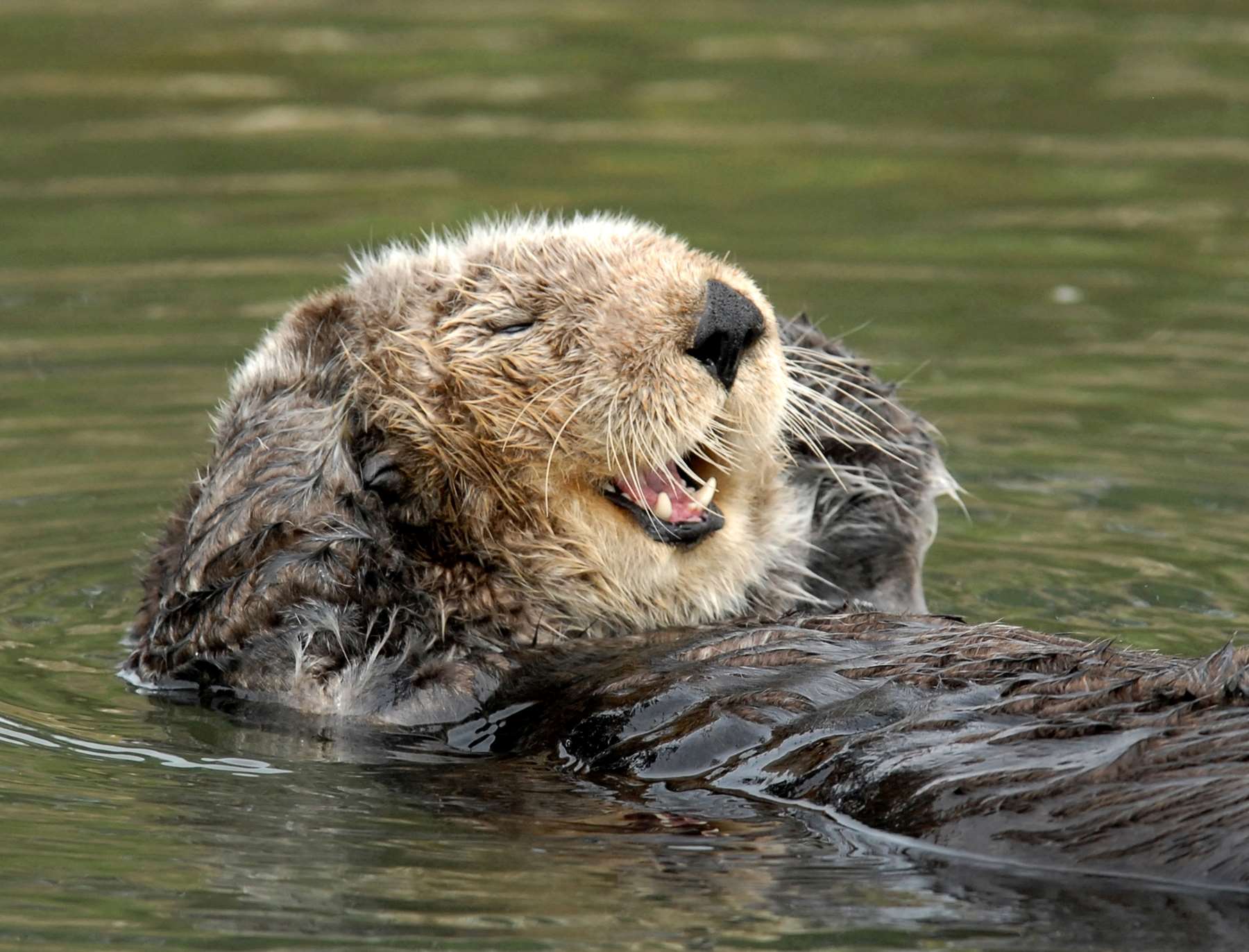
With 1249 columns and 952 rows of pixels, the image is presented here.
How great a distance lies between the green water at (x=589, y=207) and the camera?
136 inches

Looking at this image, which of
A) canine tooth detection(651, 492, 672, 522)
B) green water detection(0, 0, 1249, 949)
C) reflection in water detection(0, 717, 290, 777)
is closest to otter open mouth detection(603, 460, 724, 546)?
canine tooth detection(651, 492, 672, 522)

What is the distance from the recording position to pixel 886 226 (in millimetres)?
9055

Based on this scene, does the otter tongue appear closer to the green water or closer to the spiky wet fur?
the spiky wet fur

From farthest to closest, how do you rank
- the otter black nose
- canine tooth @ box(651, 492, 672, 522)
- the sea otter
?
canine tooth @ box(651, 492, 672, 522) → the otter black nose → the sea otter

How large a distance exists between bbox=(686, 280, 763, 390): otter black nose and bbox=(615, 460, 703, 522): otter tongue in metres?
0.25

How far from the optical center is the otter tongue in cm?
445

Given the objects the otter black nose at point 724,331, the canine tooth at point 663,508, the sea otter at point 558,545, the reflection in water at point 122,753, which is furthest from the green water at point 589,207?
the otter black nose at point 724,331

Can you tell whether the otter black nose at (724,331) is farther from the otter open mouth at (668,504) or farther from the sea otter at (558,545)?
the otter open mouth at (668,504)

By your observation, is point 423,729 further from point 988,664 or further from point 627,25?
point 627,25

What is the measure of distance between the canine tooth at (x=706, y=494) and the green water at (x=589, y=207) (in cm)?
75

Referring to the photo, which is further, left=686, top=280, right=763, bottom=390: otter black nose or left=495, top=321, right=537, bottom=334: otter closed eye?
left=495, top=321, right=537, bottom=334: otter closed eye

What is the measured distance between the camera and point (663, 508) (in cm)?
448

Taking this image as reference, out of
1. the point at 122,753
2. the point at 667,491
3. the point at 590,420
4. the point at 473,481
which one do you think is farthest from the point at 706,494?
the point at 122,753

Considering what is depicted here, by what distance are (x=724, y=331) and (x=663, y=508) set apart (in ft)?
1.50
